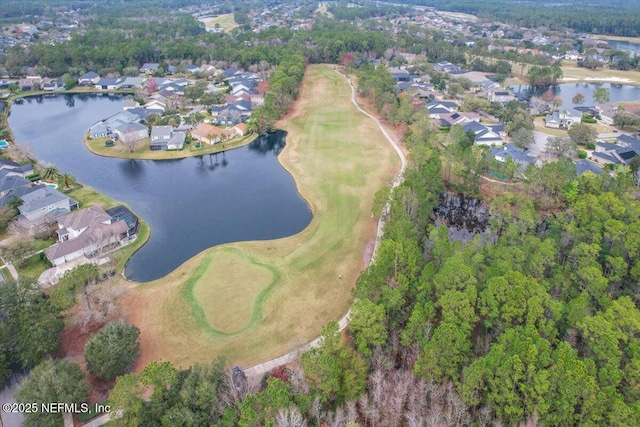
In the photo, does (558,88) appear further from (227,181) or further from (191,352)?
(191,352)

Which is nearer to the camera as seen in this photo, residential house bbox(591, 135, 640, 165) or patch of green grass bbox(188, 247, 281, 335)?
patch of green grass bbox(188, 247, 281, 335)

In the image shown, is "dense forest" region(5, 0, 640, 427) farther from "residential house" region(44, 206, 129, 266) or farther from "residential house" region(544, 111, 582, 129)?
"residential house" region(544, 111, 582, 129)

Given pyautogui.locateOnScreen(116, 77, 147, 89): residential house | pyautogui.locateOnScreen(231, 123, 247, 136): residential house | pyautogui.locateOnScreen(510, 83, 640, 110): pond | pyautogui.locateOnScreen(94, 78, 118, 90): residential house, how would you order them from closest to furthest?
pyautogui.locateOnScreen(231, 123, 247, 136): residential house → pyautogui.locateOnScreen(510, 83, 640, 110): pond → pyautogui.locateOnScreen(116, 77, 147, 89): residential house → pyautogui.locateOnScreen(94, 78, 118, 90): residential house

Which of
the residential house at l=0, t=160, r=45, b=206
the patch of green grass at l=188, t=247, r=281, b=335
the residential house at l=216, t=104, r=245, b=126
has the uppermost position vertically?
the residential house at l=216, t=104, r=245, b=126

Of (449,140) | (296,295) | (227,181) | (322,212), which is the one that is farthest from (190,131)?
(296,295)

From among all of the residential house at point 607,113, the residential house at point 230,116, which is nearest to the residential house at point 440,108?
the residential house at point 607,113

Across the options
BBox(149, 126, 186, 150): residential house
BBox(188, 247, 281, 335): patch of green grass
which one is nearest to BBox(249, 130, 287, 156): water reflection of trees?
BBox(149, 126, 186, 150): residential house
